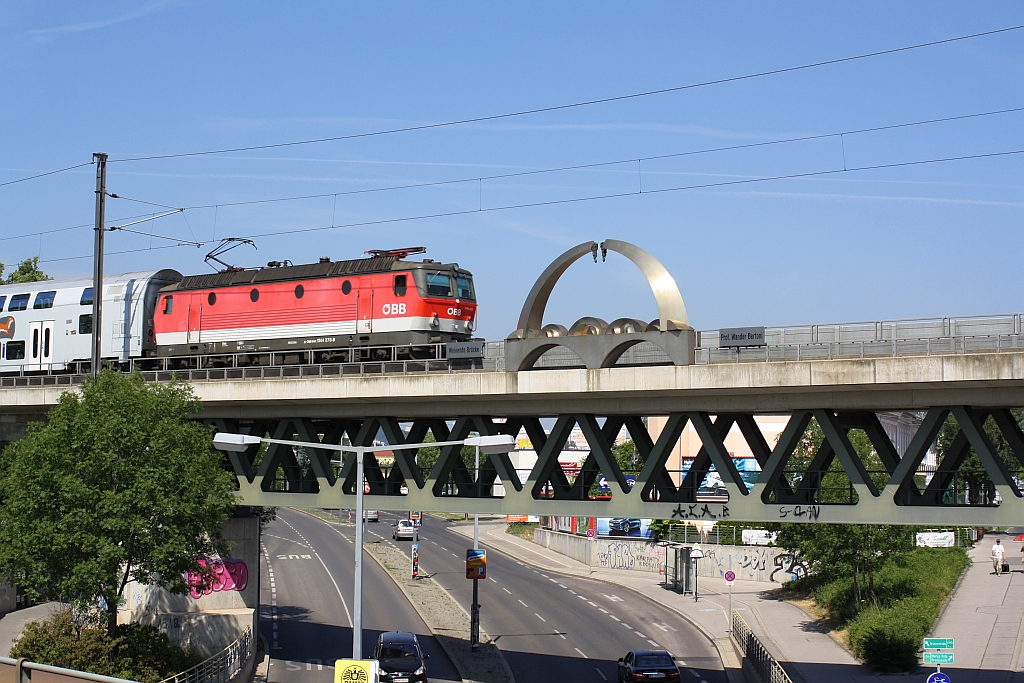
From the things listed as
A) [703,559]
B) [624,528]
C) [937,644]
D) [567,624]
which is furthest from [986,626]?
[624,528]

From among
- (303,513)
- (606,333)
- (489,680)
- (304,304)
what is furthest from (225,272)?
(303,513)

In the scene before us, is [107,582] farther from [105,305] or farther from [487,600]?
[487,600]

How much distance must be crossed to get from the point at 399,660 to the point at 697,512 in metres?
13.4

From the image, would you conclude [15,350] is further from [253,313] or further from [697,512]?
[697,512]

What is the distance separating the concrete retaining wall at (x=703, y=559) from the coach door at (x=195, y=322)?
3358cm

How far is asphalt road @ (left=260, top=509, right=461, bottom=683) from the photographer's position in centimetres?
4059

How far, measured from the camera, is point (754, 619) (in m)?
51.1

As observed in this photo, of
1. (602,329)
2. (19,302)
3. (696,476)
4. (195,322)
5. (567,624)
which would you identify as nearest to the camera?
(696,476)

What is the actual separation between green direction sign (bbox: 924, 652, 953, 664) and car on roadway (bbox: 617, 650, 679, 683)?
10.4 meters

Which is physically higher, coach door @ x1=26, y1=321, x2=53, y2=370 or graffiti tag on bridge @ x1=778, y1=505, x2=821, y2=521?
coach door @ x1=26, y1=321, x2=53, y2=370

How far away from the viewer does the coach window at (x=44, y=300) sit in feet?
155

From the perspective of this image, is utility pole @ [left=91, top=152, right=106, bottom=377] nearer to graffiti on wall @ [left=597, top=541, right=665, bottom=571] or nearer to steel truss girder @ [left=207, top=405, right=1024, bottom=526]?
Answer: steel truss girder @ [left=207, top=405, right=1024, bottom=526]

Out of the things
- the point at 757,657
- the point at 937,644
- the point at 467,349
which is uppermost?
the point at 467,349

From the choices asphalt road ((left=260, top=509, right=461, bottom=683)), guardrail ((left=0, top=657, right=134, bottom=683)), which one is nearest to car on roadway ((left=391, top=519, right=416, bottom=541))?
asphalt road ((left=260, top=509, right=461, bottom=683))
